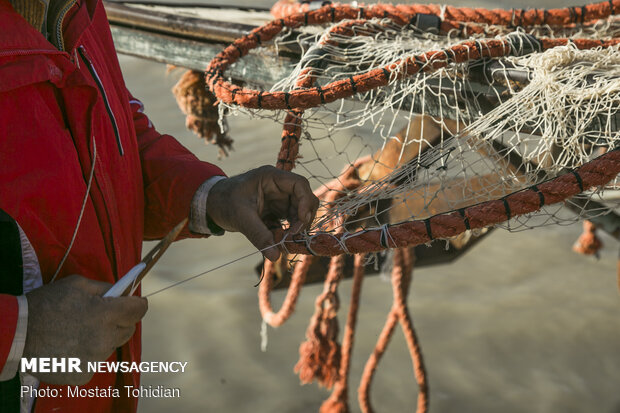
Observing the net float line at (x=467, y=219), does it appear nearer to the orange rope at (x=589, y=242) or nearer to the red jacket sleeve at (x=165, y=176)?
the red jacket sleeve at (x=165, y=176)

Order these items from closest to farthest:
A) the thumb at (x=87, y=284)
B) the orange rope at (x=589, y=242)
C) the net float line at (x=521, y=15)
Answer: the thumb at (x=87, y=284) → the net float line at (x=521, y=15) → the orange rope at (x=589, y=242)

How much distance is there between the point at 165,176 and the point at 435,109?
0.86 meters

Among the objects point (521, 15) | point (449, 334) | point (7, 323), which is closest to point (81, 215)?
point (7, 323)

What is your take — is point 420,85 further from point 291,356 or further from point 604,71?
point 291,356

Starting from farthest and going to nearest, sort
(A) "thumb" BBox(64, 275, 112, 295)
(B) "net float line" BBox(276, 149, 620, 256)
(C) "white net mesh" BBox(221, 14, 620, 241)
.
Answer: (C) "white net mesh" BBox(221, 14, 620, 241) < (B) "net float line" BBox(276, 149, 620, 256) < (A) "thumb" BBox(64, 275, 112, 295)

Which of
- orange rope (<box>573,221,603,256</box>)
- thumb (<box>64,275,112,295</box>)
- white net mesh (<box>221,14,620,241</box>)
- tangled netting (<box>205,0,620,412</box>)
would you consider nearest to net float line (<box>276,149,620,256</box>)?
tangled netting (<box>205,0,620,412</box>)

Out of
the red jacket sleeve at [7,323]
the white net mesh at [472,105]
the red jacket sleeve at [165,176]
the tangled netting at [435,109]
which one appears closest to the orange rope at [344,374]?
the tangled netting at [435,109]

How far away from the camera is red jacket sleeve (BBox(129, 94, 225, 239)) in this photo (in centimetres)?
142

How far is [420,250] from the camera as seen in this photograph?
2854 mm

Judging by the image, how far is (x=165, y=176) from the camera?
144 cm

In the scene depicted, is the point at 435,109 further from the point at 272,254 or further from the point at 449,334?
the point at 449,334

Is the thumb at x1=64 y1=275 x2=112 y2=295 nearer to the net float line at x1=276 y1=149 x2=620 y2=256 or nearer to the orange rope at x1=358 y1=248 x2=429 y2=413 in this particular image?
the net float line at x1=276 y1=149 x2=620 y2=256

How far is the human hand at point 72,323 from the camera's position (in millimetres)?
983

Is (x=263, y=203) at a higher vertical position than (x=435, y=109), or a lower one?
lower
